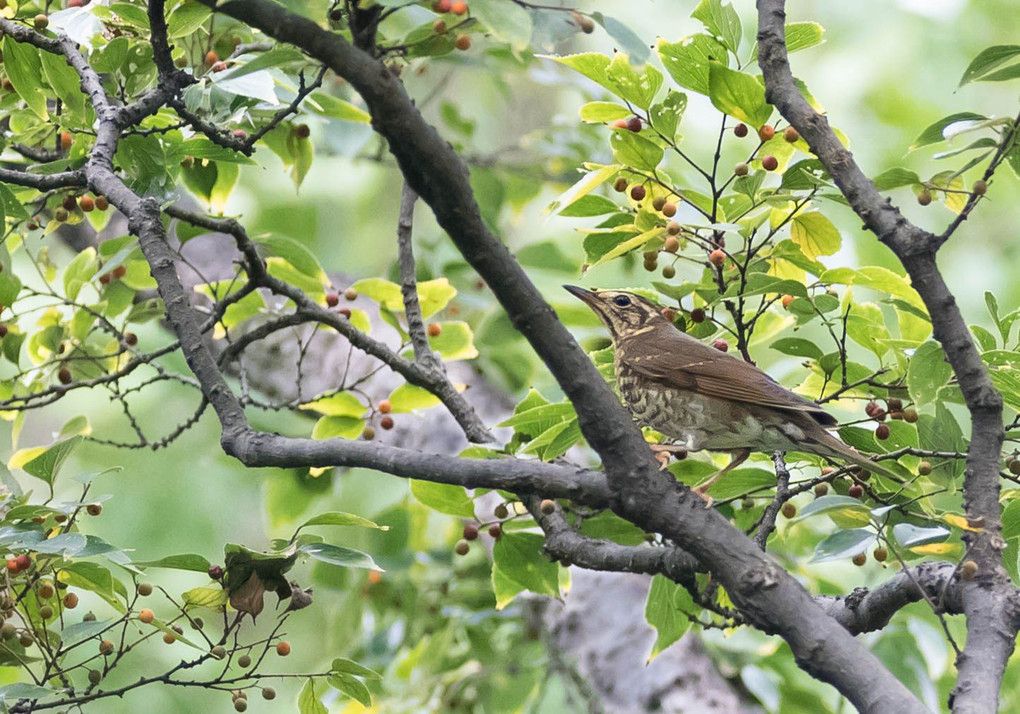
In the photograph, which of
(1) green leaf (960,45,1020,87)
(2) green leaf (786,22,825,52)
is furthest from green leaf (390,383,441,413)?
(1) green leaf (960,45,1020,87)

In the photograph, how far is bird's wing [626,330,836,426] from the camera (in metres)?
2.57

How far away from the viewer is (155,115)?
8.42 feet

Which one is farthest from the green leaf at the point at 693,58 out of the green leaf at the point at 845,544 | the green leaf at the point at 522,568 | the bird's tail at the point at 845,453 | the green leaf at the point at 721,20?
the green leaf at the point at 522,568

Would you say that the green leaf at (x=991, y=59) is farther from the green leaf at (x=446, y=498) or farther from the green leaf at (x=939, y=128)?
the green leaf at (x=446, y=498)

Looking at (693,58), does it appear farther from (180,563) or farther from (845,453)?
(180,563)

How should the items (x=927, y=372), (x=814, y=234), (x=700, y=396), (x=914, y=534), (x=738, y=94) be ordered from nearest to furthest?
(x=914, y=534) < (x=927, y=372) < (x=738, y=94) < (x=814, y=234) < (x=700, y=396)

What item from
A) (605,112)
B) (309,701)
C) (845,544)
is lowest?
(309,701)

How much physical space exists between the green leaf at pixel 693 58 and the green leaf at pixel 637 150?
0.15 metres

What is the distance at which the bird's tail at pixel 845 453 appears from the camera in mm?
2123

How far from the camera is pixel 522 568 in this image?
2602mm

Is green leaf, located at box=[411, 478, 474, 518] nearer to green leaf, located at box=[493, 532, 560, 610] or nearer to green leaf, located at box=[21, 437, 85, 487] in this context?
green leaf, located at box=[493, 532, 560, 610]

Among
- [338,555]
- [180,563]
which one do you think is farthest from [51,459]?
[338,555]

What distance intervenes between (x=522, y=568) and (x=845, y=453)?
845mm

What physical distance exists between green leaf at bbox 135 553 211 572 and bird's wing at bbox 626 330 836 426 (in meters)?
1.34
